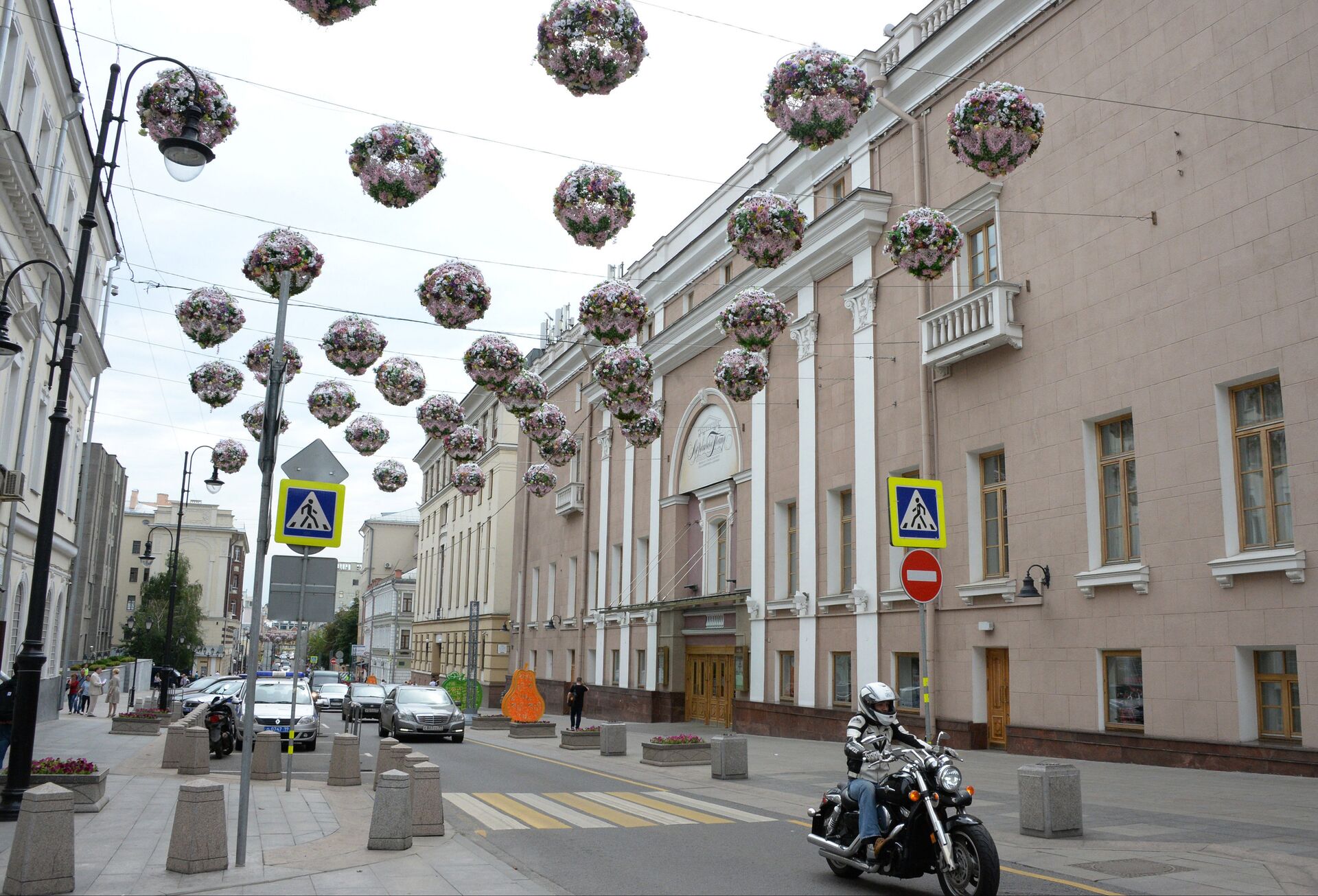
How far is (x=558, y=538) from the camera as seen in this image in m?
50.0

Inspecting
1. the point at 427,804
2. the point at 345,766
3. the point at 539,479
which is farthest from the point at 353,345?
the point at 539,479

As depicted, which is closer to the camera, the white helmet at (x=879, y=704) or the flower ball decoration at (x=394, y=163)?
the white helmet at (x=879, y=704)

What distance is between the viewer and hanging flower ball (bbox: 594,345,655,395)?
20.0m

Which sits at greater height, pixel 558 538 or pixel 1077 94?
pixel 1077 94

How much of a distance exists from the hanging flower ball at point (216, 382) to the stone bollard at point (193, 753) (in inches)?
216

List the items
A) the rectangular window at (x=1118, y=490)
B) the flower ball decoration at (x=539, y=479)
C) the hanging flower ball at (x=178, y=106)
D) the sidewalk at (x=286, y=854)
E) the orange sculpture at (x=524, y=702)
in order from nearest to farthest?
the sidewalk at (x=286, y=854) → the hanging flower ball at (x=178, y=106) → the rectangular window at (x=1118, y=490) → the orange sculpture at (x=524, y=702) → the flower ball decoration at (x=539, y=479)

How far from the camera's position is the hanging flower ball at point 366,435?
21531 millimetres

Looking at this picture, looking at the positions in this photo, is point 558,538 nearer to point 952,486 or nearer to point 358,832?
point 952,486

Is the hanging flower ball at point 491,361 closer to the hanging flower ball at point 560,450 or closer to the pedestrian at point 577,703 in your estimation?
the hanging flower ball at point 560,450

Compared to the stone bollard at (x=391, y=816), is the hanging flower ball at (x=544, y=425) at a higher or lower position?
higher

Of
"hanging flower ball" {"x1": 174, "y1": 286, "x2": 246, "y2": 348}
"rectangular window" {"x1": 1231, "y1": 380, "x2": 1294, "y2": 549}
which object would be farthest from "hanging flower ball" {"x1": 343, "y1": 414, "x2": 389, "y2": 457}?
"rectangular window" {"x1": 1231, "y1": 380, "x2": 1294, "y2": 549}

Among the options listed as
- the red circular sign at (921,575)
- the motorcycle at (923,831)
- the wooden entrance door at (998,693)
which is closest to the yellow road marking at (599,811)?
the motorcycle at (923,831)

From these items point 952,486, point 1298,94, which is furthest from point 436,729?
point 1298,94

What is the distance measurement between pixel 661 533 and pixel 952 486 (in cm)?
1667
